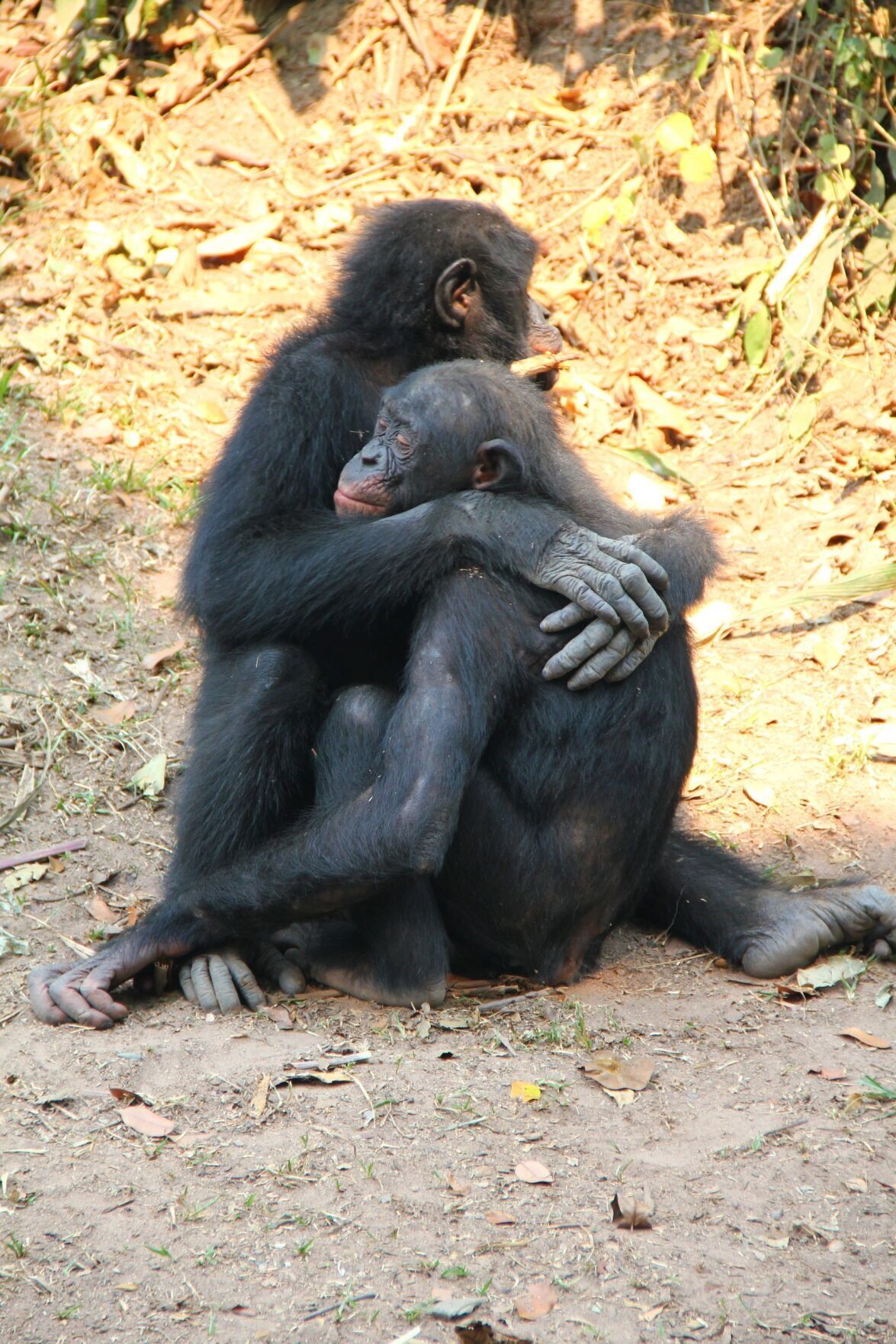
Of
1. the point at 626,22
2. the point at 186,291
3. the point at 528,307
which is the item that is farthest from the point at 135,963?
the point at 626,22

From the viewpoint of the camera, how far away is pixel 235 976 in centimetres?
407

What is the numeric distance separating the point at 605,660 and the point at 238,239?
4939mm

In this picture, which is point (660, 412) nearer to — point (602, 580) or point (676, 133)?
point (676, 133)

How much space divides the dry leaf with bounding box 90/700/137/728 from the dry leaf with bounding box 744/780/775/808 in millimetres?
2478

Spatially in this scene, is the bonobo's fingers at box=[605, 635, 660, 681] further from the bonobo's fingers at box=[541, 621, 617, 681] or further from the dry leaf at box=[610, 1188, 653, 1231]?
the dry leaf at box=[610, 1188, 653, 1231]

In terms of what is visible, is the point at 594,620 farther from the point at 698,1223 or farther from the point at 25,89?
the point at 25,89

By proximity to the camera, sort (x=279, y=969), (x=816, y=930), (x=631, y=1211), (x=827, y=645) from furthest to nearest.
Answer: (x=827, y=645) → (x=816, y=930) → (x=279, y=969) → (x=631, y=1211)

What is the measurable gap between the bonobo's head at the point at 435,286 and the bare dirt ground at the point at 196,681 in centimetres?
182

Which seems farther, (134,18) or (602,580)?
(134,18)

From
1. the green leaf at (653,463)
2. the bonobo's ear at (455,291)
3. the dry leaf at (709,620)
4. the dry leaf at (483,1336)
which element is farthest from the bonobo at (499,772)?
the green leaf at (653,463)

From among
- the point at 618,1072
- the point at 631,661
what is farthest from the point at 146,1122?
the point at 631,661

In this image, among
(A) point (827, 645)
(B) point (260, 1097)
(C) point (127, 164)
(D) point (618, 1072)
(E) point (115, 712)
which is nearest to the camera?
(B) point (260, 1097)

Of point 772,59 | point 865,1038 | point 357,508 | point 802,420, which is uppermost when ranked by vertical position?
point 772,59

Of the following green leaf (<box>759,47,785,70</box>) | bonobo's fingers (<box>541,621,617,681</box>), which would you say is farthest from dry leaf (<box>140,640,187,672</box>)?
green leaf (<box>759,47,785,70</box>)
